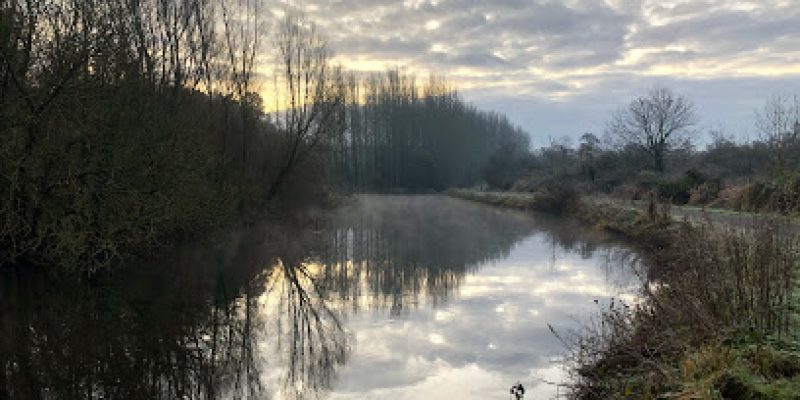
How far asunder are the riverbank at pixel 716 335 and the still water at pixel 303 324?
1112mm

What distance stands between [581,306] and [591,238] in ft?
44.9

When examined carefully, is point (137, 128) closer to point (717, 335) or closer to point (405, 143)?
point (717, 335)

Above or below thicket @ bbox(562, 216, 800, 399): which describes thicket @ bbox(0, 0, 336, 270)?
above

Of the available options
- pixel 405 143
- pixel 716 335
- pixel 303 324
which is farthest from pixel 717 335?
pixel 405 143

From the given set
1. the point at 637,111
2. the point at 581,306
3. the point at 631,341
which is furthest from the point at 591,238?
the point at 637,111

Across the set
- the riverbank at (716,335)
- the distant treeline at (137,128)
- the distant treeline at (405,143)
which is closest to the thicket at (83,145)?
the distant treeline at (137,128)

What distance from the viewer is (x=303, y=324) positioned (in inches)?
511

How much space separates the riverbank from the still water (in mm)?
1112

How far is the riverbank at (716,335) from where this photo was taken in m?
6.06

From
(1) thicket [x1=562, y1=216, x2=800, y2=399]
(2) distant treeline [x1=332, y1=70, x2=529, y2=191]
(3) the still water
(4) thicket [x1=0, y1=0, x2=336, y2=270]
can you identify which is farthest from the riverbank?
(2) distant treeline [x1=332, y1=70, x2=529, y2=191]

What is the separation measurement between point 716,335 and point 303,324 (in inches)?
321

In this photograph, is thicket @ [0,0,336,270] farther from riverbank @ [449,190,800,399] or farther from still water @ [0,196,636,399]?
riverbank @ [449,190,800,399]

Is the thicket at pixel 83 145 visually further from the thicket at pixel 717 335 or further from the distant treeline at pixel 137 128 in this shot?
the thicket at pixel 717 335

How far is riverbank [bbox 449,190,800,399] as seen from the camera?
6062 millimetres
